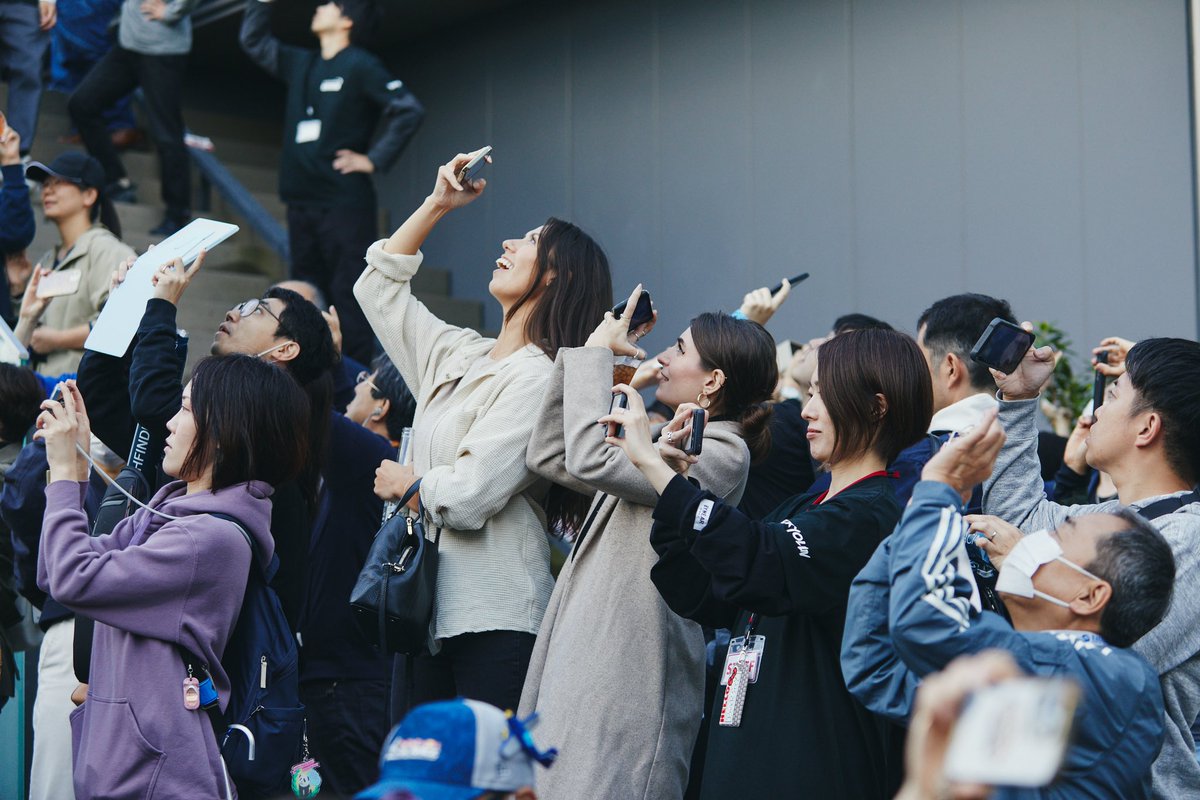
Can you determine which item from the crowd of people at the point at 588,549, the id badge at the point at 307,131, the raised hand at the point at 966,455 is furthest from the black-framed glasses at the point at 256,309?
the id badge at the point at 307,131

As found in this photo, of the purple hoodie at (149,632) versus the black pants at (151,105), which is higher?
the black pants at (151,105)

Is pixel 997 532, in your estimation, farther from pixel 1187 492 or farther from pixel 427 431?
pixel 427 431

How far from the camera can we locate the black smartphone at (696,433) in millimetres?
3061

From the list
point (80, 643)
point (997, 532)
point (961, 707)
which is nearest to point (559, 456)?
point (997, 532)

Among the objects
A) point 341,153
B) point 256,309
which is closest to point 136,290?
point 256,309

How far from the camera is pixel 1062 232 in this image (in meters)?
6.59

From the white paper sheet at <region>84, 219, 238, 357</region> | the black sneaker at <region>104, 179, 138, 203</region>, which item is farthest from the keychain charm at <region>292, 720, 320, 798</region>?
the black sneaker at <region>104, 179, 138, 203</region>

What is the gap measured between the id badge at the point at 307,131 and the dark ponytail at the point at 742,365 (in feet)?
14.5

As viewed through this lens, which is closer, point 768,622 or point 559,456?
point 768,622

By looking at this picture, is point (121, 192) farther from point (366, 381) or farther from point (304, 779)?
point (304, 779)

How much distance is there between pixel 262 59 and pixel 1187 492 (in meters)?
6.31

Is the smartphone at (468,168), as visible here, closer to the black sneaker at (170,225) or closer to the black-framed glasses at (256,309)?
the black-framed glasses at (256,309)

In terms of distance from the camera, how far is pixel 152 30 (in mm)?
7965

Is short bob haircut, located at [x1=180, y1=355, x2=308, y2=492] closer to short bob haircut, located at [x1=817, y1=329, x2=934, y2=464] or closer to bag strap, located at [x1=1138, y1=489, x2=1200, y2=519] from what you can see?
short bob haircut, located at [x1=817, y1=329, x2=934, y2=464]
